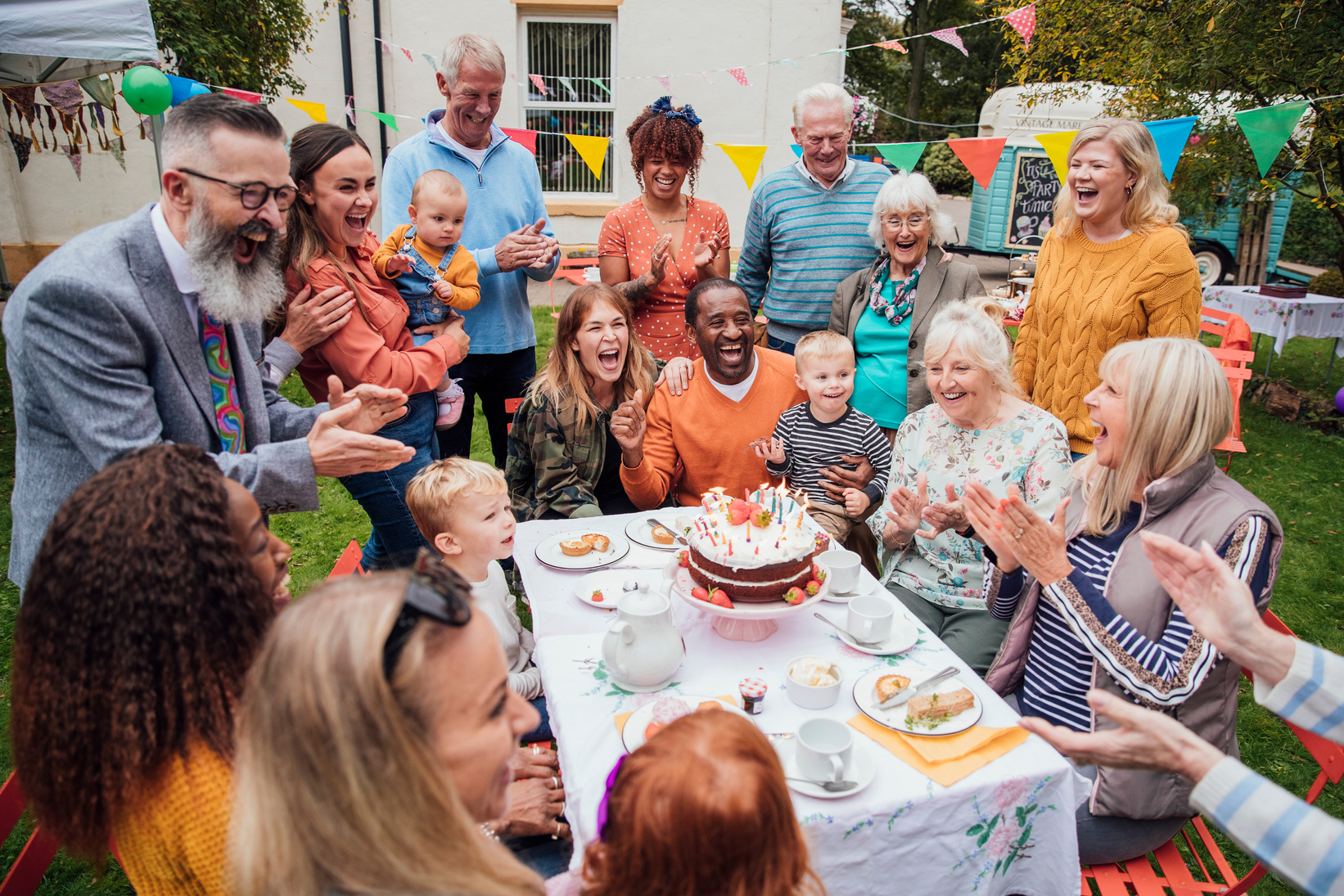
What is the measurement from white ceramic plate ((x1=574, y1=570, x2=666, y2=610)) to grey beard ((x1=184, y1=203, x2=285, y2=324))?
4.49ft

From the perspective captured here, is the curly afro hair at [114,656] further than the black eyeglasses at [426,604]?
Yes

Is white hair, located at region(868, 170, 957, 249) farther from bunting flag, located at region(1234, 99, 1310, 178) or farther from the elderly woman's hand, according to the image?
the elderly woman's hand

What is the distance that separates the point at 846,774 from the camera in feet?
6.10

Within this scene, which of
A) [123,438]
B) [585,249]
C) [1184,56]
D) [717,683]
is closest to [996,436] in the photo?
[717,683]

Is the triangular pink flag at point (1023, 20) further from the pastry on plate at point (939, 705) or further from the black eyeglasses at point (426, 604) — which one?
the black eyeglasses at point (426, 604)

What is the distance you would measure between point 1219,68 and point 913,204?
5652 mm

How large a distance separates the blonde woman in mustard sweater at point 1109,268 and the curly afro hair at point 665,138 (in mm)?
2041

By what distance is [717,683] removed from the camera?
2.29 metres

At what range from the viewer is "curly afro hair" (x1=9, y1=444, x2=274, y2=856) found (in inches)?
57.2

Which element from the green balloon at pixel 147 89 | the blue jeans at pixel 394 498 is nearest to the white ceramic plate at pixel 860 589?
the blue jeans at pixel 394 498

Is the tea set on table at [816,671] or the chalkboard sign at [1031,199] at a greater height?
the chalkboard sign at [1031,199]

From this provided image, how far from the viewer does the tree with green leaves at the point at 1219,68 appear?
7.06m

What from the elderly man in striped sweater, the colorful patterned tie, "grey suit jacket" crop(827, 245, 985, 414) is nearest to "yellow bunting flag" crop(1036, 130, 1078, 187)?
"grey suit jacket" crop(827, 245, 985, 414)

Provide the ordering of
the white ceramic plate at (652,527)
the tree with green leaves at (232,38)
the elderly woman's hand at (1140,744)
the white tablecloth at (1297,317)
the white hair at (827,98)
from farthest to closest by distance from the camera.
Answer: the white tablecloth at (1297,317) < the tree with green leaves at (232,38) < the white hair at (827,98) < the white ceramic plate at (652,527) < the elderly woman's hand at (1140,744)
